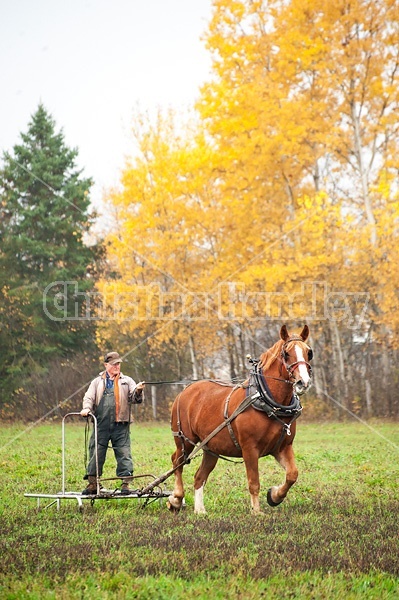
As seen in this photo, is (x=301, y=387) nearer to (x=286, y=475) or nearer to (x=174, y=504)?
(x=286, y=475)

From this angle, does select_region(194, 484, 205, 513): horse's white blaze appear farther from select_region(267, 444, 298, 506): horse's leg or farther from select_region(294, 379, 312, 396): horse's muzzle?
select_region(294, 379, 312, 396): horse's muzzle

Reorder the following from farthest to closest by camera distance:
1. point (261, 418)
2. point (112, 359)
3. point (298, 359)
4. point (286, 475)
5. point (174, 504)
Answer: point (112, 359)
point (174, 504)
point (261, 418)
point (286, 475)
point (298, 359)

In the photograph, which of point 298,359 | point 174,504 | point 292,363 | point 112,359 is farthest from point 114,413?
point 298,359

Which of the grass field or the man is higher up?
the man

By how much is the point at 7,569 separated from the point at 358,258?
19745 millimetres

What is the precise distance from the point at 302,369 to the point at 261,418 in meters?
0.92

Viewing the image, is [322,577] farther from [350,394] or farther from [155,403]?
[155,403]

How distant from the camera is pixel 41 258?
1620 inches

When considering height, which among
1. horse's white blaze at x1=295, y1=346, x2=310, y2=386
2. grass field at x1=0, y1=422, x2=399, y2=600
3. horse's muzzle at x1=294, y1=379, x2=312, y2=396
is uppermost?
horse's white blaze at x1=295, y1=346, x2=310, y2=386

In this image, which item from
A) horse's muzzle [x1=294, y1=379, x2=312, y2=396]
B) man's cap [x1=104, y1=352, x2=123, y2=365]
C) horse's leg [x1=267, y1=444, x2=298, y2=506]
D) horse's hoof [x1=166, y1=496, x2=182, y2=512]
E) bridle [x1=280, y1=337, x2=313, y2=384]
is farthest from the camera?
man's cap [x1=104, y1=352, x2=123, y2=365]

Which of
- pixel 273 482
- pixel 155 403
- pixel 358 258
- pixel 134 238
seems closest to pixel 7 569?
pixel 273 482

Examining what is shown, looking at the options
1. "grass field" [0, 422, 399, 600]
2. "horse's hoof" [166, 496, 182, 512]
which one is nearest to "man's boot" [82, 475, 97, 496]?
"grass field" [0, 422, 399, 600]

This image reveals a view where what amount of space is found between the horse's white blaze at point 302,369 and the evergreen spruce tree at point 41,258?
28606 mm

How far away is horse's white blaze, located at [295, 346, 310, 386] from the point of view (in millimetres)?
8830
